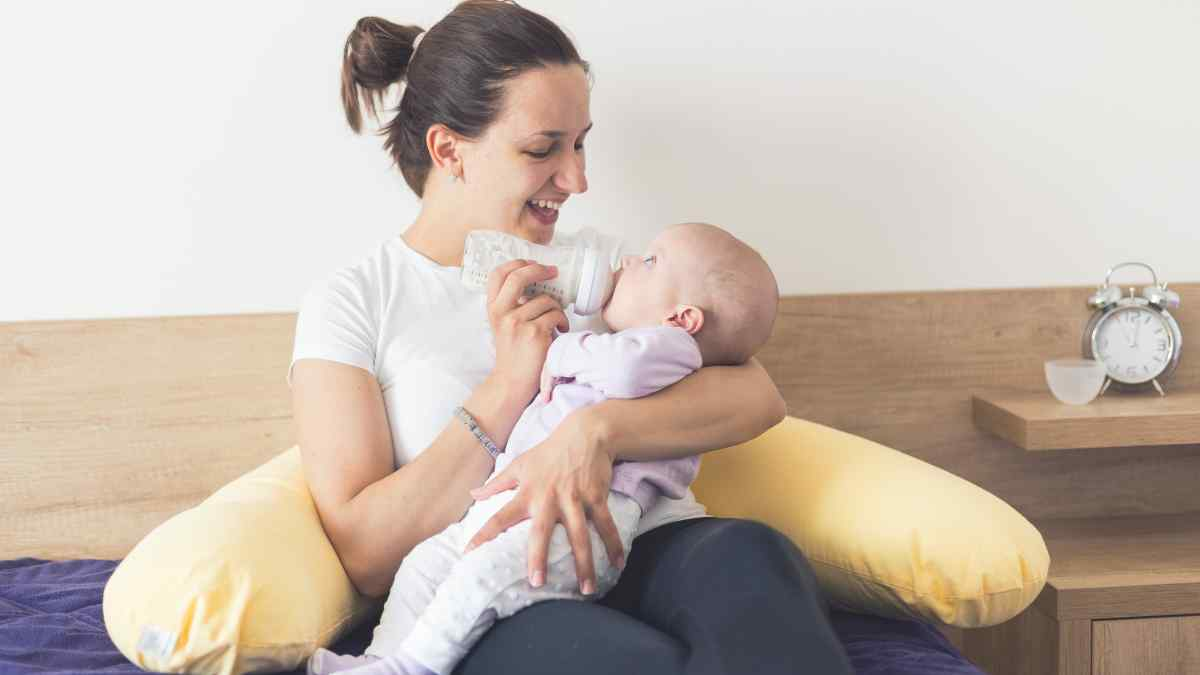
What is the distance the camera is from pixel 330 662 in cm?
124

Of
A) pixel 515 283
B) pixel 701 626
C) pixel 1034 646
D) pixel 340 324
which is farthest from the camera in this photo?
pixel 1034 646

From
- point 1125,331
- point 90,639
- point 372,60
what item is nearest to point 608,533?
point 90,639

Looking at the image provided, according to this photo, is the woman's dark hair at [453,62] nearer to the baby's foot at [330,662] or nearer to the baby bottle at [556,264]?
the baby bottle at [556,264]

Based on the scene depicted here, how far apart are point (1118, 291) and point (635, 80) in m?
0.90

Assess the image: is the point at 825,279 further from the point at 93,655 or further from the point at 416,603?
the point at 93,655

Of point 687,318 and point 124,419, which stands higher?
point 687,318

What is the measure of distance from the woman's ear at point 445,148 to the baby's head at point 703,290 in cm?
37

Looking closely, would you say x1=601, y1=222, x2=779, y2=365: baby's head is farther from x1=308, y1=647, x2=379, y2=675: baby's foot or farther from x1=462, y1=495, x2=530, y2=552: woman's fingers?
x1=308, y1=647, x2=379, y2=675: baby's foot

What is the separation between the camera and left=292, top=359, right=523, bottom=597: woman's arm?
56.1 inches

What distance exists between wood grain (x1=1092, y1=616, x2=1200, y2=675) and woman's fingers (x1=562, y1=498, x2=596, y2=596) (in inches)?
34.5

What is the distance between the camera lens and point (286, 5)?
6.09ft

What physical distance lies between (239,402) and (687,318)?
914 millimetres

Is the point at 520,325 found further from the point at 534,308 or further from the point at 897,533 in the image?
the point at 897,533

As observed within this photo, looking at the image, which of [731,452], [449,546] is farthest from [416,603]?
[731,452]
